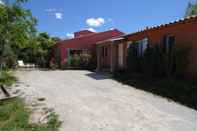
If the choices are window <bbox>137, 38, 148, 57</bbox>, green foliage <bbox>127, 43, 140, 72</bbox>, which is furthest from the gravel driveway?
window <bbox>137, 38, 148, 57</bbox>

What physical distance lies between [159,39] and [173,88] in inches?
179

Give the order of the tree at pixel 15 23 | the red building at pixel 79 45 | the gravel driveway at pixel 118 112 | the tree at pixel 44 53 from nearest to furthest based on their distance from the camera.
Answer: the gravel driveway at pixel 118 112
the tree at pixel 15 23
the red building at pixel 79 45
the tree at pixel 44 53

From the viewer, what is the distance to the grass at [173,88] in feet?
32.4

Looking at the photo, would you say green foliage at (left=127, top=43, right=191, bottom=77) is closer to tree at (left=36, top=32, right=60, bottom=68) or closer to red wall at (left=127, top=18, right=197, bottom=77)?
red wall at (left=127, top=18, right=197, bottom=77)

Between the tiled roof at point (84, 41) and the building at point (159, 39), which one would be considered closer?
the building at point (159, 39)

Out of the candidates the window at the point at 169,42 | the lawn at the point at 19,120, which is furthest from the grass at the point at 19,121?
the window at the point at 169,42

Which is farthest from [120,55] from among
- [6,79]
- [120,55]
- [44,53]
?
[44,53]

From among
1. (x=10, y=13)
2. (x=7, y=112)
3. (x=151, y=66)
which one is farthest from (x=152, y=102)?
(x=10, y=13)

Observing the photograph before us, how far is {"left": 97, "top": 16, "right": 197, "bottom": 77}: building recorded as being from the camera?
1299cm

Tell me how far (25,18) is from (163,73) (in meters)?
7.51

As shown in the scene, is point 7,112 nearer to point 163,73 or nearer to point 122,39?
point 163,73

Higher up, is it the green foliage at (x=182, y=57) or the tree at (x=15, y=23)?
the tree at (x=15, y=23)

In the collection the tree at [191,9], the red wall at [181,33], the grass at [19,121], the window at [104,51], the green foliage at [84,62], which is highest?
the tree at [191,9]

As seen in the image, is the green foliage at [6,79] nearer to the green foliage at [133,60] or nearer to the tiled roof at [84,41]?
the green foliage at [133,60]
